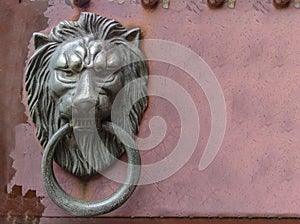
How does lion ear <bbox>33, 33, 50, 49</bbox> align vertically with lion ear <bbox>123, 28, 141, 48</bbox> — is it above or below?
below

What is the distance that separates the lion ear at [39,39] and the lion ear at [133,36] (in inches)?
5.0

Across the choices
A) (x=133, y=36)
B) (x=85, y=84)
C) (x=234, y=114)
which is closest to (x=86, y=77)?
(x=85, y=84)

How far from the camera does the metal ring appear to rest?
3.66 ft

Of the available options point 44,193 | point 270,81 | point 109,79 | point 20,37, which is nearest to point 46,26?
point 20,37

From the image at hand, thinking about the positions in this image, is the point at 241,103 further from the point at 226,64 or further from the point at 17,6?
the point at 17,6

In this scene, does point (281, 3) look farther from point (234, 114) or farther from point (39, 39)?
point (39, 39)

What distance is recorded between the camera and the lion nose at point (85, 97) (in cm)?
113

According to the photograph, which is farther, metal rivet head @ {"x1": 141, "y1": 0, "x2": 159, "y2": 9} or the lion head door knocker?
metal rivet head @ {"x1": 141, "y1": 0, "x2": 159, "y2": 9}

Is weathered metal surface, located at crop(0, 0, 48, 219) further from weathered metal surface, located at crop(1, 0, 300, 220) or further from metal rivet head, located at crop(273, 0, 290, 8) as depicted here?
metal rivet head, located at crop(273, 0, 290, 8)

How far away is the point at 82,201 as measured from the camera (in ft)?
3.72

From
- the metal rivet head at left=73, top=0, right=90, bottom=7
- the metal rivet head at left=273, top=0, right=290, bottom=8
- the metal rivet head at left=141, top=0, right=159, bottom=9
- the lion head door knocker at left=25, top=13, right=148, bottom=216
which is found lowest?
the lion head door knocker at left=25, top=13, right=148, bottom=216

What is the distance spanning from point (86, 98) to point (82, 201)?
15 centimetres

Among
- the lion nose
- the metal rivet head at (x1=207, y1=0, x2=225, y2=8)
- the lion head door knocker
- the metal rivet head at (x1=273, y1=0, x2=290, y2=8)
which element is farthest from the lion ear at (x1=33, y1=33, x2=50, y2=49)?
the metal rivet head at (x1=273, y1=0, x2=290, y2=8)

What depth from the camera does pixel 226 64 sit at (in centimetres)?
122
